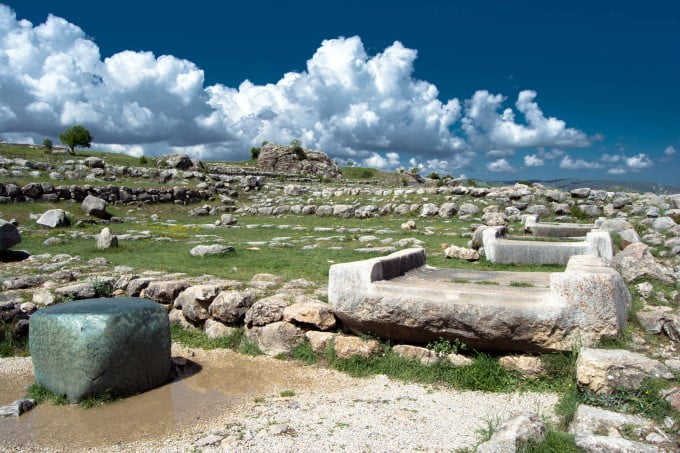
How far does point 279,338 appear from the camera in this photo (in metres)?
7.00

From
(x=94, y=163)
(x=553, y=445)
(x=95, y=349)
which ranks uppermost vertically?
(x=94, y=163)

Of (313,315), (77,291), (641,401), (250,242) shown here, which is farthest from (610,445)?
(250,242)

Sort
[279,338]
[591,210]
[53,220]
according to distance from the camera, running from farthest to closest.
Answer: [591,210] → [53,220] → [279,338]

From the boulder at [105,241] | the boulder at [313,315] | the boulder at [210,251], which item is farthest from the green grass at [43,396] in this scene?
the boulder at [105,241]

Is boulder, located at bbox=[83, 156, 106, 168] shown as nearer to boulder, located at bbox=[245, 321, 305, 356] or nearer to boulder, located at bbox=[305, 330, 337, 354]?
boulder, located at bbox=[245, 321, 305, 356]

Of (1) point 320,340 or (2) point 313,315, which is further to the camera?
(2) point 313,315

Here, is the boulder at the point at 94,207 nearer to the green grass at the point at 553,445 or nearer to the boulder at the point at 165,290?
the boulder at the point at 165,290

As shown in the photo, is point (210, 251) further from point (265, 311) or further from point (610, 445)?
point (610, 445)

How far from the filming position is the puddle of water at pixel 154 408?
497cm

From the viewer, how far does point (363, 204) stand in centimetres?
Result: 2564

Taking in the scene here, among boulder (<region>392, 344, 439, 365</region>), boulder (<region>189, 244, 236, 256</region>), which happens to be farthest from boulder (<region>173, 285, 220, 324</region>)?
boulder (<region>189, 244, 236, 256</region>)

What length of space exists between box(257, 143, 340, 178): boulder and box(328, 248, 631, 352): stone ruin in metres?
44.1

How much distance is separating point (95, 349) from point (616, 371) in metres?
5.58

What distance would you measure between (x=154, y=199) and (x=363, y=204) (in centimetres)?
1215
